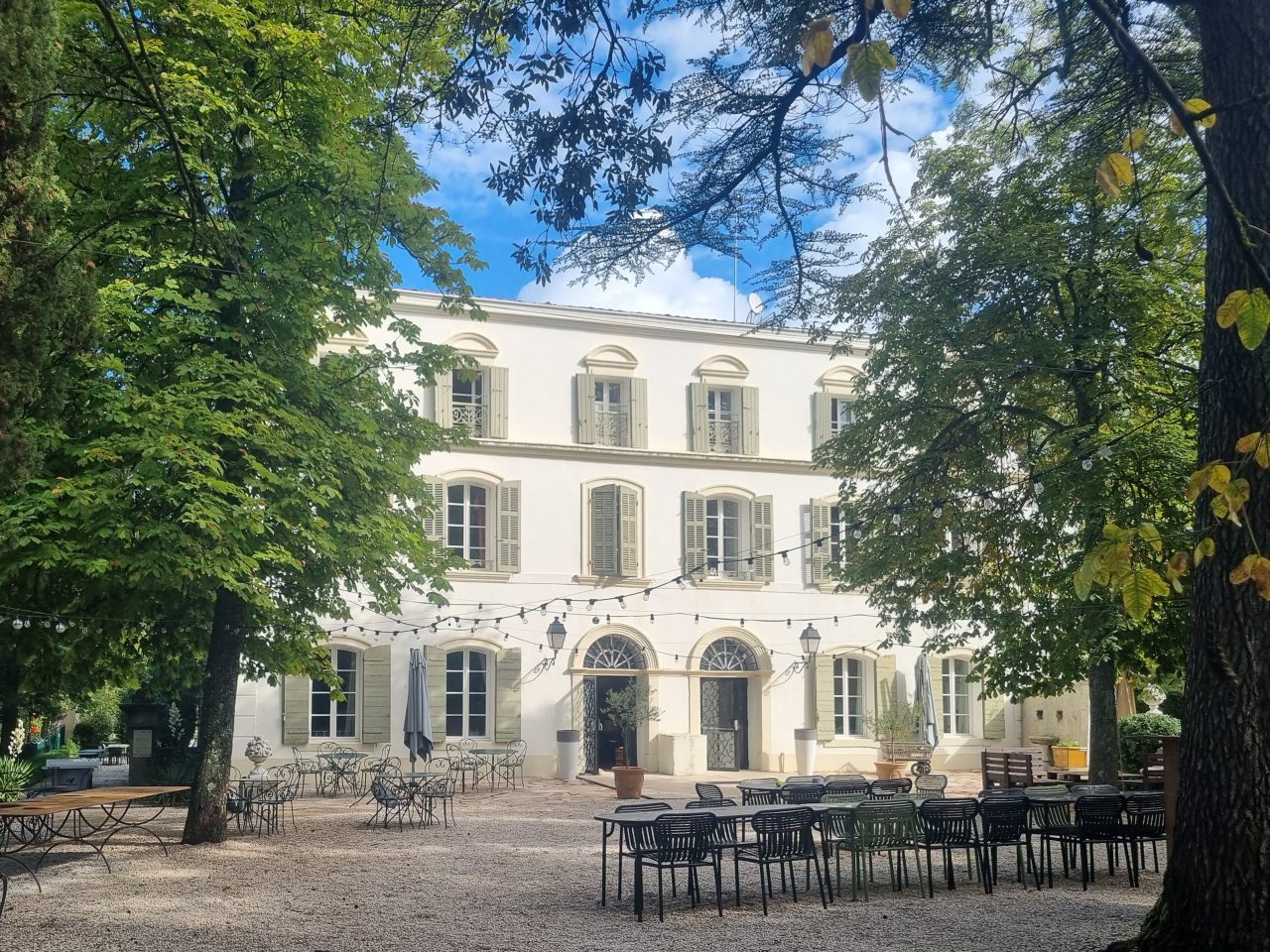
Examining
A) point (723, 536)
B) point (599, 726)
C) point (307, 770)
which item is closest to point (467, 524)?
point (599, 726)

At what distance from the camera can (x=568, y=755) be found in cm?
2103

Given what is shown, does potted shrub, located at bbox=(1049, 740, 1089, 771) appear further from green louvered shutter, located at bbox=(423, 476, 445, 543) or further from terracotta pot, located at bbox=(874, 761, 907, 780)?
green louvered shutter, located at bbox=(423, 476, 445, 543)

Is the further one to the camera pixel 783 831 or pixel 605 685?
pixel 605 685

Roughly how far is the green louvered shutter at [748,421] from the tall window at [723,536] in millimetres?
1045

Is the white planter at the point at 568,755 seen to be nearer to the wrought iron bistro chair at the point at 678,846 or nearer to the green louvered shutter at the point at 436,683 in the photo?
the green louvered shutter at the point at 436,683

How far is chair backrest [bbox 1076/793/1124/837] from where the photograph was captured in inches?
386

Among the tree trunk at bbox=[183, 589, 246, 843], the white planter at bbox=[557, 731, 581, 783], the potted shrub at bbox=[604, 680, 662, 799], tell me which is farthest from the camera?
the potted shrub at bbox=[604, 680, 662, 799]

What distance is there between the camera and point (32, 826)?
39.1 ft

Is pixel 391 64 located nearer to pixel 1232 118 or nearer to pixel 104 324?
pixel 104 324

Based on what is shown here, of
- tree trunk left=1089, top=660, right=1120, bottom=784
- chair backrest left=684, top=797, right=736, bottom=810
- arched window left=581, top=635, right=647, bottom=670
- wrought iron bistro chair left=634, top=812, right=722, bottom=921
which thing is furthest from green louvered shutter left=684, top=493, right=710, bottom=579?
wrought iron bistro chair left=634, top=812, right=722, bottom=921

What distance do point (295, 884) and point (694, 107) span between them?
6906 millimetres

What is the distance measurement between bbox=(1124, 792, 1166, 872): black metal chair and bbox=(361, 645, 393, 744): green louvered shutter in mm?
12973

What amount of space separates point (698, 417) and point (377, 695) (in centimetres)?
773

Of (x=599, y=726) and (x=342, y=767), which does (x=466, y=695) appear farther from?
(x=342, y=767)
